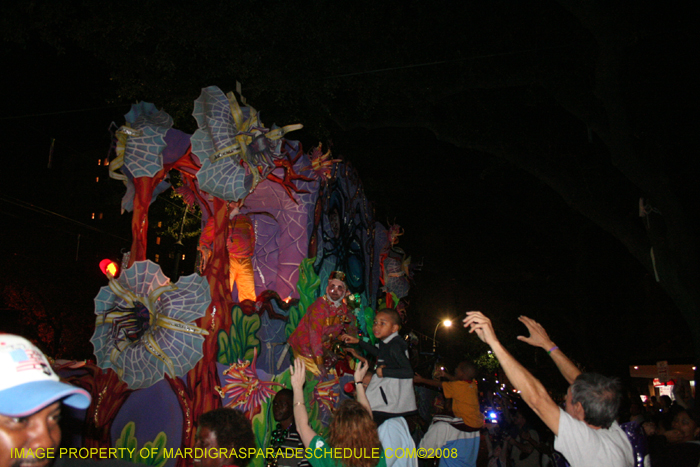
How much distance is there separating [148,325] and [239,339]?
1112 millimetres

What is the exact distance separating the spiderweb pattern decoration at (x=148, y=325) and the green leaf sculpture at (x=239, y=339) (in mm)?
319

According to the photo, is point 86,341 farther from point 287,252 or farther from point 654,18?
point 654,18

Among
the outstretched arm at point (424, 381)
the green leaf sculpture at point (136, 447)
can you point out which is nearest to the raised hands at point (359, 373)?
the outstretched arm at point (424, 381)

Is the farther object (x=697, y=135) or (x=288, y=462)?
(x=697, y=135)

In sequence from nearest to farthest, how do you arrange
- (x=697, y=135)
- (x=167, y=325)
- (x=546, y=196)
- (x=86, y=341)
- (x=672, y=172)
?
(x=167, y=325)
(x=697, y=135)
(x=672, y=172)
(x=546, y=196)
(x=86, y=341)

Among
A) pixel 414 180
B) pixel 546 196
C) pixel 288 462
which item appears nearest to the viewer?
pixel 288 462

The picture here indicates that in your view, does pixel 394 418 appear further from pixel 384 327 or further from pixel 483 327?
pixel 483 327

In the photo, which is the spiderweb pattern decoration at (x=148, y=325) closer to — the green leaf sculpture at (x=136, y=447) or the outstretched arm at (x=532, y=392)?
the green leaf sculpture at (x=136, y=447)

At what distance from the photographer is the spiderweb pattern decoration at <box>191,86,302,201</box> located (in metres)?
6.78

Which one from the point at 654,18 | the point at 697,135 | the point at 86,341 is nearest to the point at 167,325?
the point at 654,18

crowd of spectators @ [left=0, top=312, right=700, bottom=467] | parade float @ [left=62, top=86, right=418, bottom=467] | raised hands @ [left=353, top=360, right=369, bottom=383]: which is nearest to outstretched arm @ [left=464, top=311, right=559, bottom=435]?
crowd of spectators @ [left=0, top=312, right=700, bottom=467]

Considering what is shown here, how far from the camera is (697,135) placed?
32.4 ft

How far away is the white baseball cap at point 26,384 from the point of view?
1.60 m

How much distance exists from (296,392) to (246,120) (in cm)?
444
